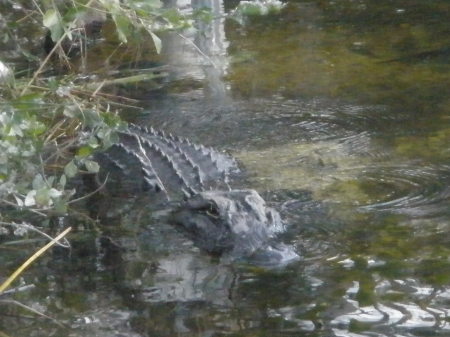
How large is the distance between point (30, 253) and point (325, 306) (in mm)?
1524

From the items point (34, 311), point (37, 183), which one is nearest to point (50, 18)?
point (37, 183)

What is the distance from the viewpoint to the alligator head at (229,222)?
4828mm

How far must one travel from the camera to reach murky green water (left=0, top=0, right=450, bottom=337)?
391cm

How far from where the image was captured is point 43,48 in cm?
906

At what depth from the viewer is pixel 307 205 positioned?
5.31 metres

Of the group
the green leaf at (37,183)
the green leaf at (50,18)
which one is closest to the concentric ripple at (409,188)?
the green leaf at (37,183)

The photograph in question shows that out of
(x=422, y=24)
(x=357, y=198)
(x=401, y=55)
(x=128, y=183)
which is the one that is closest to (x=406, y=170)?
(x=357, y=198)

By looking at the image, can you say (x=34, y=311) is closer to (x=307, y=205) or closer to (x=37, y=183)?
(x=37, y=183)

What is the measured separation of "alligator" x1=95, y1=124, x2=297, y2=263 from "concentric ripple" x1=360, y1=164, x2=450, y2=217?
0.62 metres

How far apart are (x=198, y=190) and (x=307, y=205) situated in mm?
708

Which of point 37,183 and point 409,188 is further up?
point 37,183

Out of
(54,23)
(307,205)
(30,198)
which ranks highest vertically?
(54,23)

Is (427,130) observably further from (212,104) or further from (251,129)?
(212,104)

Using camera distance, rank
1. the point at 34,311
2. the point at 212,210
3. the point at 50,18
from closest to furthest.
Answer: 1. the point at 50,18
2. the point at 34,311
3. the point at 212,210
